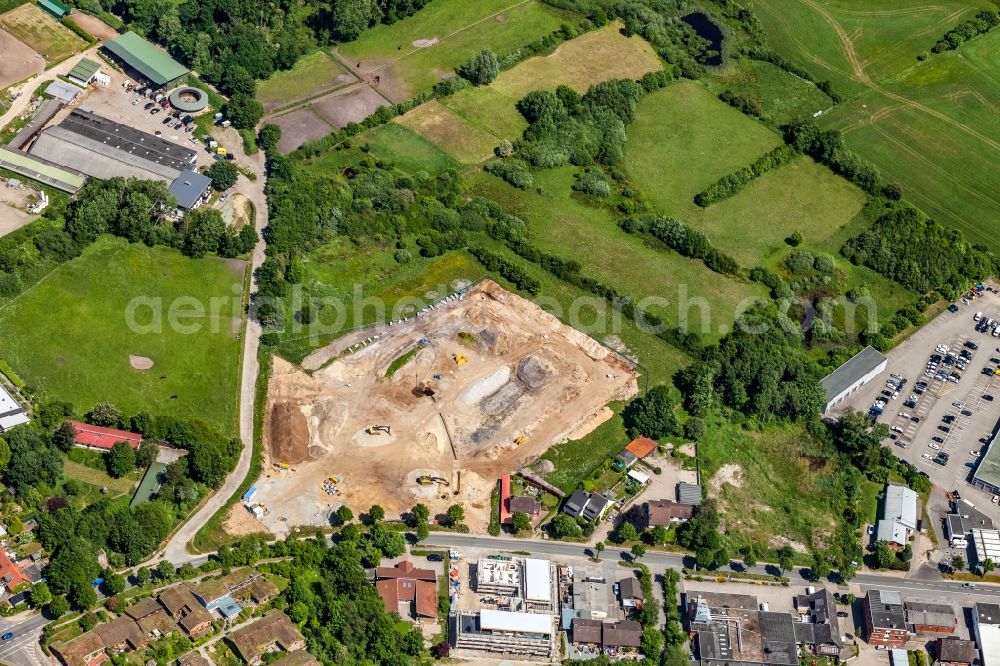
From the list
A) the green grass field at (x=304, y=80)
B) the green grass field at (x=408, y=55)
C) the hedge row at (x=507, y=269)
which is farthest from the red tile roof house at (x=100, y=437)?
the green grass field at (x=408, y=55)

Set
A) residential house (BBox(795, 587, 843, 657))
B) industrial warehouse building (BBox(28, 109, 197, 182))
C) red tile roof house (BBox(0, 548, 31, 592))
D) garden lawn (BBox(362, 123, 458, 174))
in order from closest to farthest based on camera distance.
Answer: red tile roof house (BBox(0, 548, 31, 592)) < residential house (BBox(795, 587, 843, 657)) < industrial warehouse building (BBox(28, 109, 197, 182)) < garden lawn (BBox(362, 123, 458, 174))

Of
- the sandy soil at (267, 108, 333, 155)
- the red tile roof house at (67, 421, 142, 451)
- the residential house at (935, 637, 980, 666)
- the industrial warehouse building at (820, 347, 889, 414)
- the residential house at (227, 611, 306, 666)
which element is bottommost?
the residential house at (935, 637, 980, 666)

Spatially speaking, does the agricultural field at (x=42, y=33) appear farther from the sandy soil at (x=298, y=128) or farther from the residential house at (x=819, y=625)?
the residential house at (x=819, y=625)

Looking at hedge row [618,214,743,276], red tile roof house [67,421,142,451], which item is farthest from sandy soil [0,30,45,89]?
hedge row [618,214,743,276]

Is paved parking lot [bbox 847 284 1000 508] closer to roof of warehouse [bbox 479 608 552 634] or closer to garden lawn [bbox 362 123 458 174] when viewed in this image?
roof of warehouse [bbox 479 608 552 634]

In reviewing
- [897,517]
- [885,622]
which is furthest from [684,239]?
[885,622]

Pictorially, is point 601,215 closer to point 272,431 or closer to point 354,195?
point 354,195

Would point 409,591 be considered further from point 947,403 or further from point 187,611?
point 947,403
